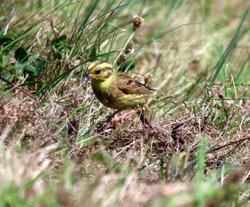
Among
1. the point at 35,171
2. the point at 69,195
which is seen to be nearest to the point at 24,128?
the point at 35,171

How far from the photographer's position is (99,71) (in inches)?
168

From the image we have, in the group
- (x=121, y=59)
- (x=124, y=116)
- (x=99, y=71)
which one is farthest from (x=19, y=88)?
(x=121, y=59)

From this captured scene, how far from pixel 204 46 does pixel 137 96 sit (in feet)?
7.08

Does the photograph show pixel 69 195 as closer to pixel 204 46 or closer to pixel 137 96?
pixel 137 96

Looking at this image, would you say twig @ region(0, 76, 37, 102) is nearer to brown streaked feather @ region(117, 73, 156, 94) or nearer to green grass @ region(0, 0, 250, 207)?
green grass @ region(0, 0, 250, 207)

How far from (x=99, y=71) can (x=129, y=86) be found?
22cm

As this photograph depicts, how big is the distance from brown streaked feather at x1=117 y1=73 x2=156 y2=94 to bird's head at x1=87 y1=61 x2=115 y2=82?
125 mm

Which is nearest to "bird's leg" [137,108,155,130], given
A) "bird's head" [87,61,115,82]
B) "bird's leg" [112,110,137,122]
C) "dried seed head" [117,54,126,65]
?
"bird's leg" [112,110,137,122]

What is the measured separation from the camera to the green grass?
9.13ft

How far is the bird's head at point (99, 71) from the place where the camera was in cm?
424

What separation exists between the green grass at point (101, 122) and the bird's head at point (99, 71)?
9cm

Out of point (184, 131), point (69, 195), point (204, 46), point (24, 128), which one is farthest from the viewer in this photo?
point (204, 46)

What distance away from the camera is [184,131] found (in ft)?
13.6

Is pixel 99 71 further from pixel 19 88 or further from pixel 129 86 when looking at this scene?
pixel 19 88
